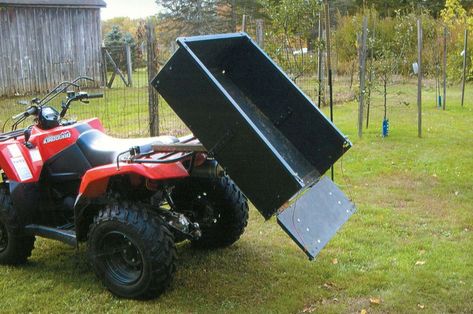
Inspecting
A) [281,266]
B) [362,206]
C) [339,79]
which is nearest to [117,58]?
[339,79]

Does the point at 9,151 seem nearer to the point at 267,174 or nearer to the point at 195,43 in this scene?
the point at 195,43

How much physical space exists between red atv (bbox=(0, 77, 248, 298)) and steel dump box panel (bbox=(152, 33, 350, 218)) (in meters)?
0.34

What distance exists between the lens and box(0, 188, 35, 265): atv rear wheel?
455 centimetres

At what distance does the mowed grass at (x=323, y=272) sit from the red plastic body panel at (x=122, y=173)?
78 centimetres

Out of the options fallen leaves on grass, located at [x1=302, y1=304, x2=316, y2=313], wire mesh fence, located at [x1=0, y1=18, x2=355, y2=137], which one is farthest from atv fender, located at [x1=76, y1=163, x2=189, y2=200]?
wire mesh fence, located at [x1=0, y1=18, x2=355, y2=137]

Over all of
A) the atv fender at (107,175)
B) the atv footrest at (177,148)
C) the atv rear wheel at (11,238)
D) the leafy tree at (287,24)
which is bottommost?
the atv rear wheel at (11,238)

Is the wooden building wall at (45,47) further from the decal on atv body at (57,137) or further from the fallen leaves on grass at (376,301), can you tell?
the fallen leaves on grass at (376,301)

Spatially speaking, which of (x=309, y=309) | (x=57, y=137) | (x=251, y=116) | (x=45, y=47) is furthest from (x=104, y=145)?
(x=45, y=47)

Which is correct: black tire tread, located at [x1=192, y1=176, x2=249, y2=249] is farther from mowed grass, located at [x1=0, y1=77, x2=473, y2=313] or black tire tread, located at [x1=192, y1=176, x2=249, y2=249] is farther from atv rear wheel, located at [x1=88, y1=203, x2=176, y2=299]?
atv rear wheel, located at [x1=88, y1=203, x2=176, y2=299]

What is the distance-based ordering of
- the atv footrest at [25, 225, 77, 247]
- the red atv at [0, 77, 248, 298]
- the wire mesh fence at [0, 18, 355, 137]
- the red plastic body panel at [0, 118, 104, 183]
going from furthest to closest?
the wire mesh fence at [0, 18, 355, 137] < the red plastic body panel at [0, 118, 104, 183] < the atv footrest at [25, 225, 77, 247] < the red atv at [0, 77, 248, 298]

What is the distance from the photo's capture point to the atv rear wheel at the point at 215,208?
4805 millimetres

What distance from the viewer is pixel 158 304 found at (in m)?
4.01

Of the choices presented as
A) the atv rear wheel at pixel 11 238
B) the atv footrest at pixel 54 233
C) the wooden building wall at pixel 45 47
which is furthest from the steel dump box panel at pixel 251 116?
the wooden building wall at pixel 45 47

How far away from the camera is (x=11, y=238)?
4.59 meters
